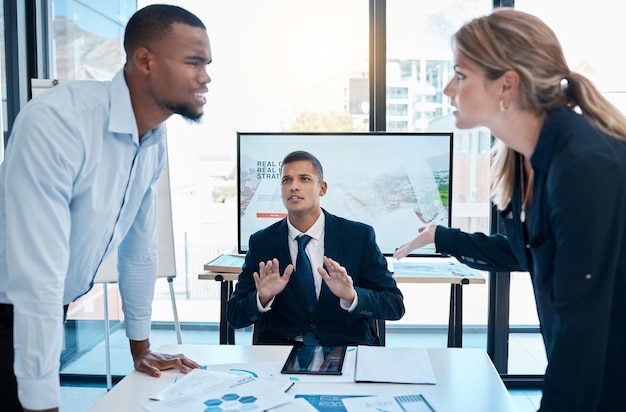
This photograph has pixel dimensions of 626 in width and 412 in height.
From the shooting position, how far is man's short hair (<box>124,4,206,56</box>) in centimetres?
154

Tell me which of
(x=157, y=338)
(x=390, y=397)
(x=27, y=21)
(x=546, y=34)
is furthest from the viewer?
(x=157, y=338)

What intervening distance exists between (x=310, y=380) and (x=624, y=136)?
947 mm

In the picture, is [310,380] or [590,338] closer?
[590,338]

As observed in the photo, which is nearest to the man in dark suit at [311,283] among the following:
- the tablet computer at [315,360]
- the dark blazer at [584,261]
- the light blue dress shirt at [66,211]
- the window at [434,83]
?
the tablet computer at [315,360]

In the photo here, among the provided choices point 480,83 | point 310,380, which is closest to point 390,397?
point 310,380

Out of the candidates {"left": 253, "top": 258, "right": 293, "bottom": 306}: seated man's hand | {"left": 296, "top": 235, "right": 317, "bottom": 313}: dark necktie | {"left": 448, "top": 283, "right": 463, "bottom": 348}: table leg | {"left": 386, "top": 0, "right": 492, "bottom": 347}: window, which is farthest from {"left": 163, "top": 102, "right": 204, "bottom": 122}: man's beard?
{"left": 386, "top": 0, "right": 492, "bottom": 347}: window

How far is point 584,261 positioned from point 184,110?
1.09 metres

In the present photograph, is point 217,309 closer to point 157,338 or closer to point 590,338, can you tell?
point 157,338

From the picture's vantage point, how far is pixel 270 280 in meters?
2.00

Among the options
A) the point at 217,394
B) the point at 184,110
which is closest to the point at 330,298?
the point at 217,394

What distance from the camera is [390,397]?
1.40 metres

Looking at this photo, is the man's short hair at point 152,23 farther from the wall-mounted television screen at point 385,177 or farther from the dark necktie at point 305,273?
the wall-mounted television screen at point 385,177

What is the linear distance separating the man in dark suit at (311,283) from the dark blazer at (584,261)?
→ 98cm

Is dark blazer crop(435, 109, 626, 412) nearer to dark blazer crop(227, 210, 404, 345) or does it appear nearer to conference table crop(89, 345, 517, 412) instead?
conference table crop(89, 345, 517, 412)
